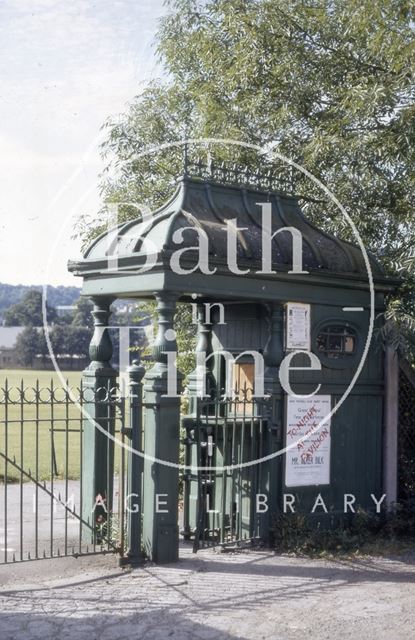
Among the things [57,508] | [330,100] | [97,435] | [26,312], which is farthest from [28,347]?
[97,435]

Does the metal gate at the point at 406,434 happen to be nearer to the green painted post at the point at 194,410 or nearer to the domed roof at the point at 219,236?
the domed roof at the point at 219,236

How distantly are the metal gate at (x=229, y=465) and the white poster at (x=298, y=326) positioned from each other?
73 centimetres

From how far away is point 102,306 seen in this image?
918cm

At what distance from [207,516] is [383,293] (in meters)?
3.21

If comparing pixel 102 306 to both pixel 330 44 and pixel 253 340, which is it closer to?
pixel 253 340

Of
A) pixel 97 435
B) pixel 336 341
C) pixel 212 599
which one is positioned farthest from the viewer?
pixel 336 341

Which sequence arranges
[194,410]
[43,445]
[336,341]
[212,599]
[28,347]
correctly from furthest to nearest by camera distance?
1. [28,347]
2. [43,445]
3. [336,341]
4. [194,410]
5. [212,599]

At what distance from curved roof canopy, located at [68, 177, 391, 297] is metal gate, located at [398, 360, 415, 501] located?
123 centimetres

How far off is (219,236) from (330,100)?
14.5 ft

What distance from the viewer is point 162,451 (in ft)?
26.7

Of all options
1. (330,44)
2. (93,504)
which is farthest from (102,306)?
(330,44)

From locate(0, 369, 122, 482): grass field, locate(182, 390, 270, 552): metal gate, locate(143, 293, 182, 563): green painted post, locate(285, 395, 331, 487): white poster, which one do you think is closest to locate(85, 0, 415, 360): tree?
locate(285, 395, 331, 487): white poster

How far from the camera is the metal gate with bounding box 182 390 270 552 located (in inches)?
347

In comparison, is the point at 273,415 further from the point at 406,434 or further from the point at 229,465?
the point at 406,434
